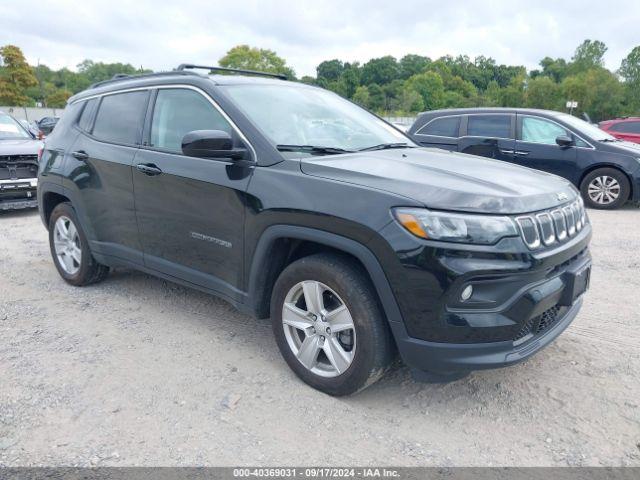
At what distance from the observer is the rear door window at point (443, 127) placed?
30.9 ft

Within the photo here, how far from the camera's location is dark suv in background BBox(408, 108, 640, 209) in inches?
340

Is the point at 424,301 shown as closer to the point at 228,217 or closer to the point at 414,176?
the point at 414,176

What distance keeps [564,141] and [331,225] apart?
7.38 meters

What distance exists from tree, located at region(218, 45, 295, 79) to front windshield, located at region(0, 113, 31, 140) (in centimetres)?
7855

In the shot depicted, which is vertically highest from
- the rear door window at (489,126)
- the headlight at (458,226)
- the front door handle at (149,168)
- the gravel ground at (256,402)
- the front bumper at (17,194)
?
the rear door window at (489,126)

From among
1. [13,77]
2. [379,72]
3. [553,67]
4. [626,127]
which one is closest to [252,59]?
[379,72]

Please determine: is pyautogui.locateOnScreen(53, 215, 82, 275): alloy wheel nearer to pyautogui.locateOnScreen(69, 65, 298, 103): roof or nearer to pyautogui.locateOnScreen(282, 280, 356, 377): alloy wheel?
pyautogui.locateOnScreen(69, 65, 298, 103): roof

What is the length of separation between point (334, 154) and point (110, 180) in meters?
1.92

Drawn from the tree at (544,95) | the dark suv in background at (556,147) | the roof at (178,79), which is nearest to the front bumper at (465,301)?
the roof at (178,79)

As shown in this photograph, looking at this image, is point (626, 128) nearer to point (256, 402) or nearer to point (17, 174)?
point (17, 174)

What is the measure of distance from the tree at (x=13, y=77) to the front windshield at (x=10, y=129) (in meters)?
48.5

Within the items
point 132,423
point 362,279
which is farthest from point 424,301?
point 132,423

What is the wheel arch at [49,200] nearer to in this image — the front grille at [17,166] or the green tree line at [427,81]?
the front grille at [17,166]

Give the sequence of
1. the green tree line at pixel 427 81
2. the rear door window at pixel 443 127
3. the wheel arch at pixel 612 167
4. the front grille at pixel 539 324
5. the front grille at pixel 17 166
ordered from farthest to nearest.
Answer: the green tree line at pixel 427 81, the rear door window at pixel 443 127, the wheel arch at pixel 612 167, the front grille at pixel 17 166, the front grille at pixel 539 324
